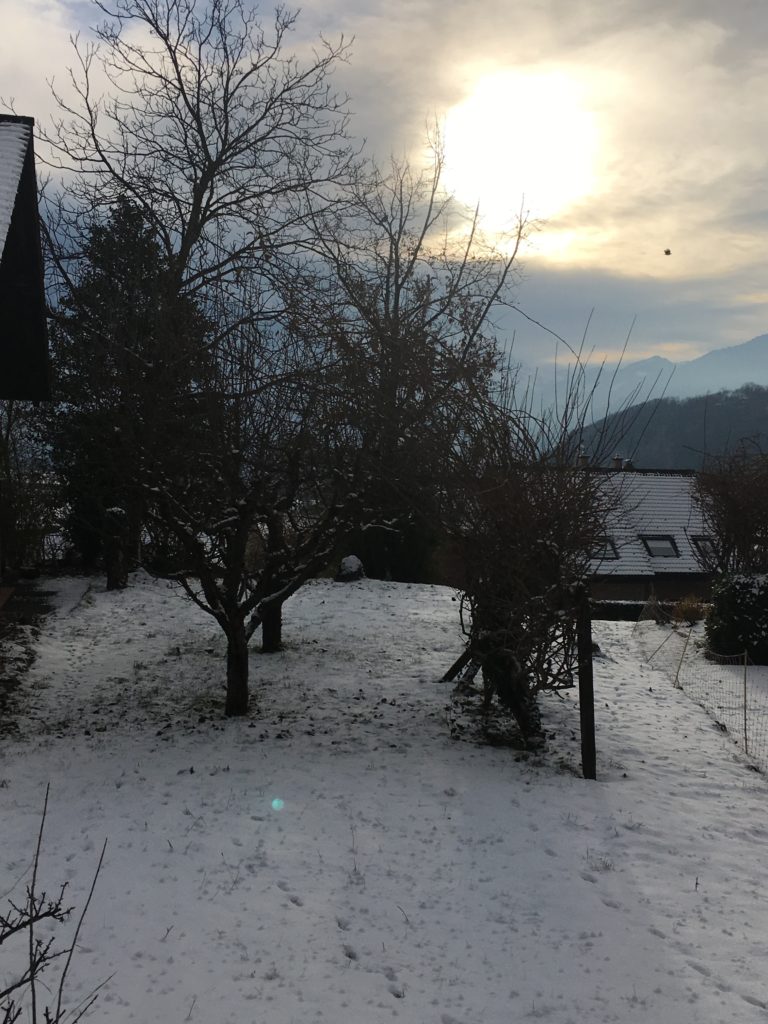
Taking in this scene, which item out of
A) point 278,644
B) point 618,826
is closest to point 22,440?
point 278,644

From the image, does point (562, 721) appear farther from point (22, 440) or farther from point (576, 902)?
point (22, 440)

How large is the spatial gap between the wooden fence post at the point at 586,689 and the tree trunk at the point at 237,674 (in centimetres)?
355

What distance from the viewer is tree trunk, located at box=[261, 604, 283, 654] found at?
11.0m

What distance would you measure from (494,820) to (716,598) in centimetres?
830

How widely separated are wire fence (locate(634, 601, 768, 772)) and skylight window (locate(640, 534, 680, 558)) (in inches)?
473

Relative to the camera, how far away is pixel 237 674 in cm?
828

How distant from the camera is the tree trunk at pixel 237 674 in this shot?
27.0ft

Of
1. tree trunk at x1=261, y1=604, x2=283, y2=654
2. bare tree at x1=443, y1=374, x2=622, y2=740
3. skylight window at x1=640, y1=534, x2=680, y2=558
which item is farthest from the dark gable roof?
skylight window at x1=640, y1=534, x2=680, y2=558

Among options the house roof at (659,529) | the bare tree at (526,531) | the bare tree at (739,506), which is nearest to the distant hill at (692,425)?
the house roof at (659,529)

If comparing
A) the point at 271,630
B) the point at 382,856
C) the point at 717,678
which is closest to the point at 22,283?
the point at 271,630

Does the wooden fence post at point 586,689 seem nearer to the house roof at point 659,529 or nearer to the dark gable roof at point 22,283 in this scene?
the dark gable roof at point 22,283

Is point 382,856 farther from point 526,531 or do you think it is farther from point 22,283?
point 22,283

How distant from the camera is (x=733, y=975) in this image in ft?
14.1

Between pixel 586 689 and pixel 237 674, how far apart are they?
3708mm
